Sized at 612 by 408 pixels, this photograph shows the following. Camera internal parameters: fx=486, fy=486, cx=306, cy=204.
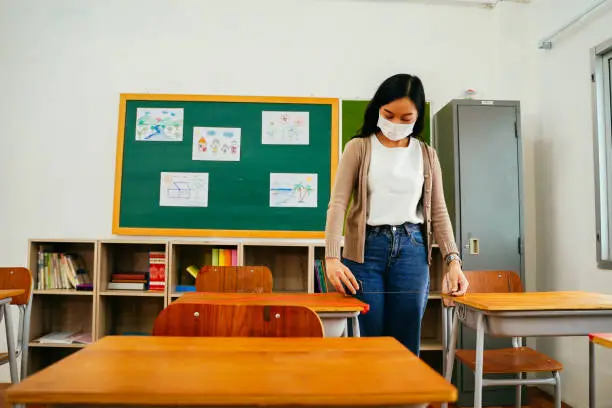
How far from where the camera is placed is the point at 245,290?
2465mm

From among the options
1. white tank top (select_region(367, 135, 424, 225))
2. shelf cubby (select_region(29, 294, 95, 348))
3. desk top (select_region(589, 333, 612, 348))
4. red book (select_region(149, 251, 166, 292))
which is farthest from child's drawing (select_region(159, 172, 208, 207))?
desk top (select_region(589, 333, 612, 348))

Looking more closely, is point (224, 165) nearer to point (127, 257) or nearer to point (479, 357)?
point (127, 257)

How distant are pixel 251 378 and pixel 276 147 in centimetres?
291

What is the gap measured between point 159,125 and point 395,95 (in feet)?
7.69

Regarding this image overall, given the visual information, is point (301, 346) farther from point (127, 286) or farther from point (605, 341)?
point (127, 286)

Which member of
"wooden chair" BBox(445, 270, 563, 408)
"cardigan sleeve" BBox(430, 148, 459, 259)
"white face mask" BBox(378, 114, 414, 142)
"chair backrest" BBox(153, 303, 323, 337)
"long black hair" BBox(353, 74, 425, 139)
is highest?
"long black hair" BBox(353, 74, 425, 139)

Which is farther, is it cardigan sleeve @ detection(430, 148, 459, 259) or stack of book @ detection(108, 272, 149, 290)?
stack of book @ detection(108, 272, 149, 290)

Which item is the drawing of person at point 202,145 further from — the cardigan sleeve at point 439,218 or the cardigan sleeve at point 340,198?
the cardigan sleeve at point 439,218

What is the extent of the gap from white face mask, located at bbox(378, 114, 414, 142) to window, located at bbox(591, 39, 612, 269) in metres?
1.74

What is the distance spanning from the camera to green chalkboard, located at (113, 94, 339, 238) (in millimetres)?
3541

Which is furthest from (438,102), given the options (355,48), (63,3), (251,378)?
(251,378)

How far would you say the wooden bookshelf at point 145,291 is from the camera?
3.36 meters

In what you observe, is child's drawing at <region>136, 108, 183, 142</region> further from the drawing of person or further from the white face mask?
the white face mask

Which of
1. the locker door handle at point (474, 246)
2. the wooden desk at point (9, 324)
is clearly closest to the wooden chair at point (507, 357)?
the locker door handle at point (474, 246)
